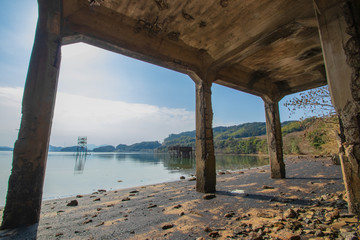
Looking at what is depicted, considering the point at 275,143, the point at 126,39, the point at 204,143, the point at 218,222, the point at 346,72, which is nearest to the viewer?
the point at 346,72

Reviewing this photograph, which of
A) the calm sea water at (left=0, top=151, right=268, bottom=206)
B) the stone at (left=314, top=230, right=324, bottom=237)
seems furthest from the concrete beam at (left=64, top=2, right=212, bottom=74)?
the calm sea water at (left=0, top=151, right=268, bottom=206)

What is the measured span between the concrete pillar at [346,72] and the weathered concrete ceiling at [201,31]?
622 mm

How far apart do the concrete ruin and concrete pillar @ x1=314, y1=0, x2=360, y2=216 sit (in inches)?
0.4

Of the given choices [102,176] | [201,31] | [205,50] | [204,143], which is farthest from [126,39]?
[102,176]

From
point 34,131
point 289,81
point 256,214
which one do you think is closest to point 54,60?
point 34,131

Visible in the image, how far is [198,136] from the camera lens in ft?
14.4

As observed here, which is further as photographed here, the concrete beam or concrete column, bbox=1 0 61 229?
the concrete beam

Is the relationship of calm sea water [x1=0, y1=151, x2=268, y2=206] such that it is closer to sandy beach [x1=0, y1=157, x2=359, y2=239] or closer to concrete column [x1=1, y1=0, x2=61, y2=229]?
concrete column [x1=1, y1=0, x2=61, y2=229]

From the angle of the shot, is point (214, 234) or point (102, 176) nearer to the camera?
point (214, 234)

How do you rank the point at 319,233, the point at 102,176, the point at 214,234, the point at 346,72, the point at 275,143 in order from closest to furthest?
the point at 319,233 < the point at 214,234 < the point at 346,72 < the point at 275,143 < the point at 102,176

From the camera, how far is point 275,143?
584 cm

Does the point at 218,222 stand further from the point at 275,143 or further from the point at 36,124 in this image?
the point at 275,143

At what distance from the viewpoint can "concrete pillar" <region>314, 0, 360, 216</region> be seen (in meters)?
2.00

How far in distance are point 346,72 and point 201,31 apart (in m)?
2.89
